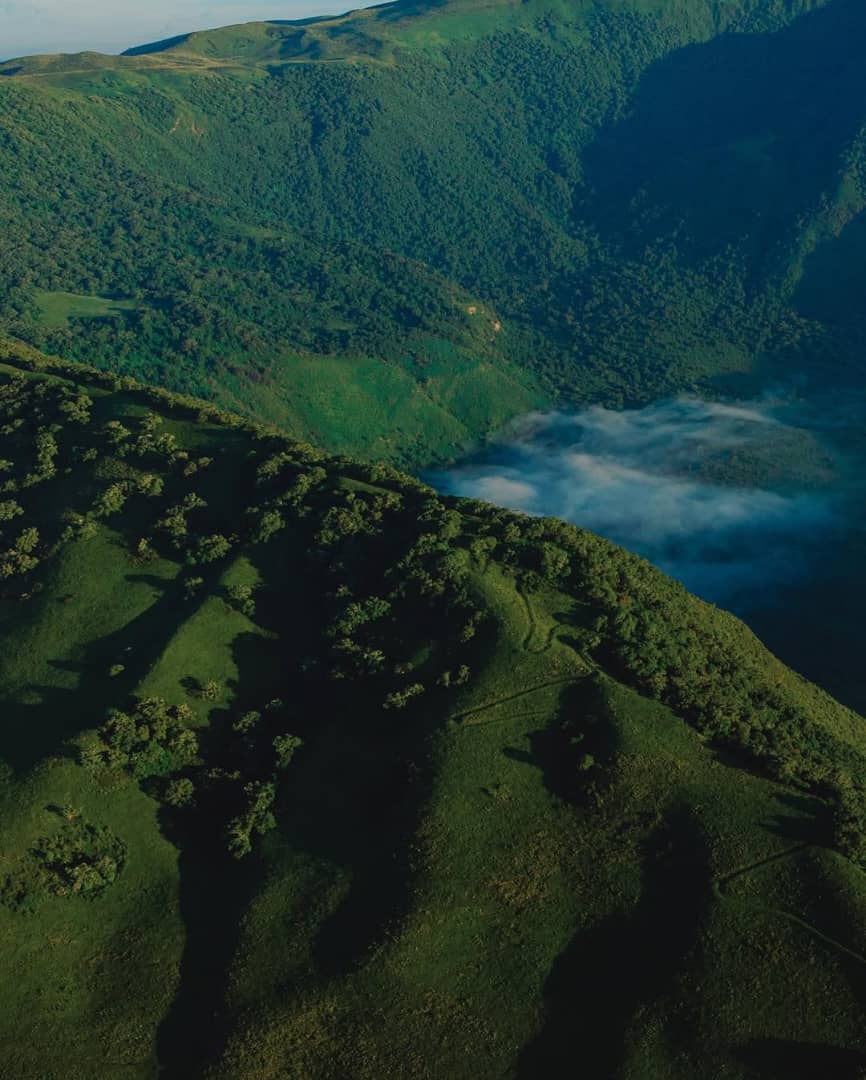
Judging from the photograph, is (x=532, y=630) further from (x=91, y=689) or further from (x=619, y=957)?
(x=91, y=689)

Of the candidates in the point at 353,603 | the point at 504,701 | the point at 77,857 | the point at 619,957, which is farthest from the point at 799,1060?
the point at 77,857

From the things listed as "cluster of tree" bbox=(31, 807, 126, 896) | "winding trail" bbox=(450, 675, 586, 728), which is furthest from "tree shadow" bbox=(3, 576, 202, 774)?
"winding trail" bbox=(450, 675, 586, 728)

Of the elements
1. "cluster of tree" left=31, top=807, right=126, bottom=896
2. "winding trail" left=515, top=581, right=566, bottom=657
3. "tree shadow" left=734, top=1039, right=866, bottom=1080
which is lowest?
"tree shadow" left=734, top=1039, right=866, bottom=1080

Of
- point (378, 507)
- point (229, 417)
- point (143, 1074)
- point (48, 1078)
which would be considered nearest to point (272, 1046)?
point (143, 1074)

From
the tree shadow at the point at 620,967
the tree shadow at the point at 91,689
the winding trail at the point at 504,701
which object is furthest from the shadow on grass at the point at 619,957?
the tree shadow at the point at 91,689

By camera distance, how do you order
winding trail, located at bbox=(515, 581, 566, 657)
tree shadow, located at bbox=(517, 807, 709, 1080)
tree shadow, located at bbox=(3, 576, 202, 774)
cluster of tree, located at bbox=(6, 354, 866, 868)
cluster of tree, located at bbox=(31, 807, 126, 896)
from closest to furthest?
tree shadow, located at bbox=(517, 807, 709, 1080)
cluster of tree, located at bbox=(31, 807, 126, 896)
cluster of tree, located at bbox=(6, 354, 866, 868)
tree shadow, located at bbox=(3, 576, 202, 774)
winding trail, located at bbox=(515, 581, 566, 657)

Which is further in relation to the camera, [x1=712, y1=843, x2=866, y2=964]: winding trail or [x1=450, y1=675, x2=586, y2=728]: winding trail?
[x1=450, y1=675, x2=586, y2=728]: winding trail

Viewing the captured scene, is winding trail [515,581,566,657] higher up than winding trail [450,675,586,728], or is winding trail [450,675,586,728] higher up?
winding trail [515,581,566,657]

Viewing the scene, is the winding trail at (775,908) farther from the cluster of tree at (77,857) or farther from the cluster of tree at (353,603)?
the cluster of tree at (77,857)

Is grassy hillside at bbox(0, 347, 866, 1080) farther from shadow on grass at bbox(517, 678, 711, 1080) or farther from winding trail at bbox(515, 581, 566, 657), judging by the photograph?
winding trail at bbox(515, 581, 566, 657)
